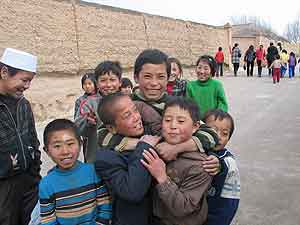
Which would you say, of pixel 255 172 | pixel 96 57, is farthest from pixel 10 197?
pixel 96 57

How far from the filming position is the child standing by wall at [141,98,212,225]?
181 centimetres

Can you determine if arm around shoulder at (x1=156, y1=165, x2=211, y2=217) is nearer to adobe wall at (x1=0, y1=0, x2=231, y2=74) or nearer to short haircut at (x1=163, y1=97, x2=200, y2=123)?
short haircut at (x1=163, y1=97, x2=200, y2=123)

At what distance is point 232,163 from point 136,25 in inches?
594

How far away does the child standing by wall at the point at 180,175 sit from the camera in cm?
181

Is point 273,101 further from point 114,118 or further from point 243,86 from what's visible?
point 114,118

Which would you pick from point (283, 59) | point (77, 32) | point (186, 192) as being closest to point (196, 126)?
point (186, 192)

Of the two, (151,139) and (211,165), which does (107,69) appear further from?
(211,165)

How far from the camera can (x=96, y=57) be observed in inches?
555

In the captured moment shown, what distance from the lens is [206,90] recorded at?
4293 millimetres

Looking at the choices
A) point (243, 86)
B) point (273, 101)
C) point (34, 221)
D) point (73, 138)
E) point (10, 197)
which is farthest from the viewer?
point (243, 86)

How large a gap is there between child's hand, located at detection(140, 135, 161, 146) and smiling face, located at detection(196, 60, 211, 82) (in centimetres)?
243

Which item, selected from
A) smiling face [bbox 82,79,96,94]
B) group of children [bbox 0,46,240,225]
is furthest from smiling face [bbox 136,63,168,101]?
smiling face [bbox 82,79,96,94]

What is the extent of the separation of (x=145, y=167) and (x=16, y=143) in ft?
3.69

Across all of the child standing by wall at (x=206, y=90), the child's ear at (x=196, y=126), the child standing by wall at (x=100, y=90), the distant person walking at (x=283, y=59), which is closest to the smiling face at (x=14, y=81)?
the child standing by wall at (x=100, y=90)
